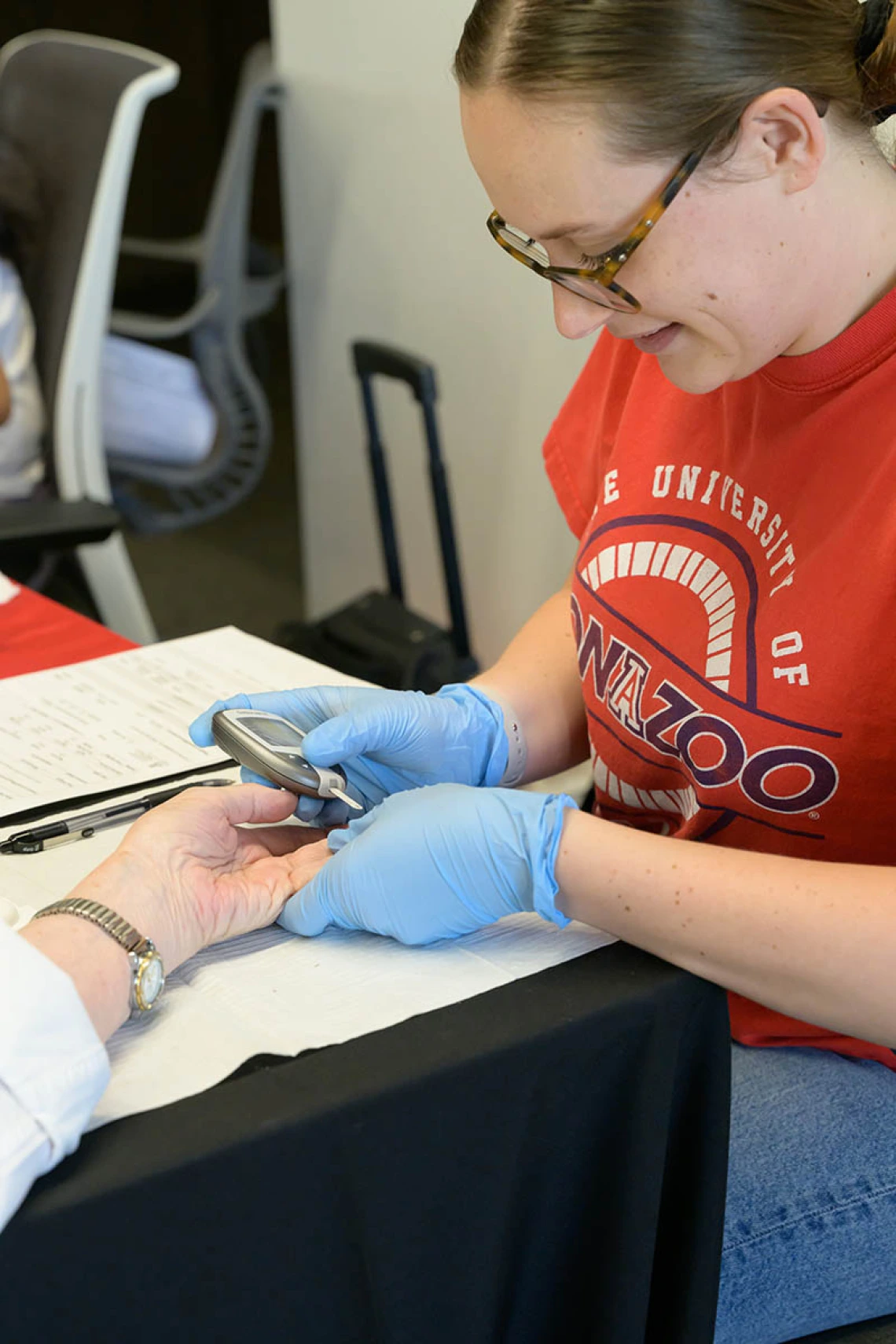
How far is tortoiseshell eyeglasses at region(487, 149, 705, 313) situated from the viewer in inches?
32.6

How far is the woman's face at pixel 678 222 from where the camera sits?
828 mm

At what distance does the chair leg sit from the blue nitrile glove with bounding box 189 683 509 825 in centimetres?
101

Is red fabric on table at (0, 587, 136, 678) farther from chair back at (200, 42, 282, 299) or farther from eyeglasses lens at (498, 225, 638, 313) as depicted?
chair back at (200, 42, 282, 299)

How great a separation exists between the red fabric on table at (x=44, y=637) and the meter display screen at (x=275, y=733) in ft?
1.19

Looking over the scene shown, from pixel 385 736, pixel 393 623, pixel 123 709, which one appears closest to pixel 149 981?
pixel 385 736

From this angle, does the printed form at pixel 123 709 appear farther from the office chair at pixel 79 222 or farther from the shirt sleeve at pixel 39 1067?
the office chair at pixel 79 222

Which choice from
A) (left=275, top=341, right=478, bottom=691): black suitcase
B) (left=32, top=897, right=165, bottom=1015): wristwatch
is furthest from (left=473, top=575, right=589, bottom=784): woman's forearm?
(left=275, top=341, right=478, bottom=691): black suitcase

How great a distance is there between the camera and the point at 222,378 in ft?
8.57

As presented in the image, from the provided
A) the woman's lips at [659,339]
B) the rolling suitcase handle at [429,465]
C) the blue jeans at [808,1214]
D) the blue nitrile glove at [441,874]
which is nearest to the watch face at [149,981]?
the blue nitrile glove at [441,874]

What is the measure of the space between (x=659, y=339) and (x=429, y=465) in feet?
5.38

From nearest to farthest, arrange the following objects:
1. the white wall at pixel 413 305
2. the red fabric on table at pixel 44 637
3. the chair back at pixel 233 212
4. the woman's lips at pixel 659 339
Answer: the woman's lips at pixel 659 339 → the red fabric on table at pixel 44 637 → the white wall at pixel 413 305 → the chair back at pixel 233 212

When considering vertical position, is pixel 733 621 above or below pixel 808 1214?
above

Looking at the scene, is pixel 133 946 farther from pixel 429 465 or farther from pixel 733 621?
pixel 429 465

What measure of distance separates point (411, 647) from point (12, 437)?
2.54ft
